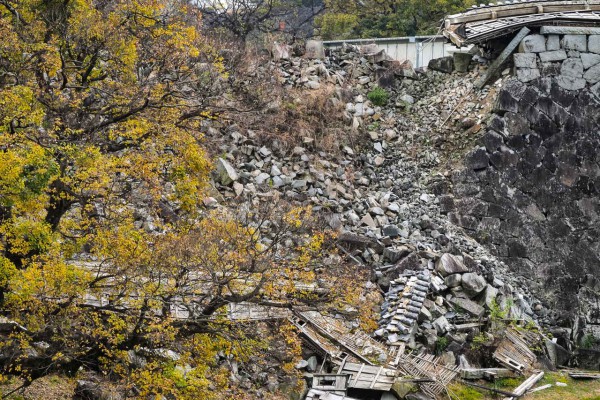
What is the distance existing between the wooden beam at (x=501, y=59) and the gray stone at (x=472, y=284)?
728 centimetres

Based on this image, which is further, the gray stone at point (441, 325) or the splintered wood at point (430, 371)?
the gray stone at point (441, 325)

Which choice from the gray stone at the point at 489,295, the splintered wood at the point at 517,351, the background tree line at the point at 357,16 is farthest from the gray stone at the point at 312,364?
the background tree line at the point at 357,16

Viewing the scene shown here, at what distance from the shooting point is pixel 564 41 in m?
26.6

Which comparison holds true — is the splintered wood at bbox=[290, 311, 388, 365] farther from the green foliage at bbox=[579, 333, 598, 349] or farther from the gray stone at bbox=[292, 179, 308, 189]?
the green foliage at bbox=[579, 333, 598, 349]

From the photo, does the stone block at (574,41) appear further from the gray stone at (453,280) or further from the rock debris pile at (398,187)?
the gray stone at (453,280)

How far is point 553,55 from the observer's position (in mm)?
26625

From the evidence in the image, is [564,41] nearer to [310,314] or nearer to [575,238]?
[575,238]

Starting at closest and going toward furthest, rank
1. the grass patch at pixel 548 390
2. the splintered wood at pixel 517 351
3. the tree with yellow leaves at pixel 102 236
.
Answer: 1. the tree with yellow leaves at pixel 102 236
2. the grass patch at pixel 548 390
3. the splintered wood at pixel 517 351

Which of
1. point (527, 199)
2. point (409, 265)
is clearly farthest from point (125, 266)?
point (527, 199)

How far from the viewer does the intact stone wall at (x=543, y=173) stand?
25828mm

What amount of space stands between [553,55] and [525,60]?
2.72ft

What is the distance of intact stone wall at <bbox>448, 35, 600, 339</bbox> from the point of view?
84.7 feet

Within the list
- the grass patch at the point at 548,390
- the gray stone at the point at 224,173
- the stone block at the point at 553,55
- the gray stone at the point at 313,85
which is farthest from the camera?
the gray stone at the point at 313,85

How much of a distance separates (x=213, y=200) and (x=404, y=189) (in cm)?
624
